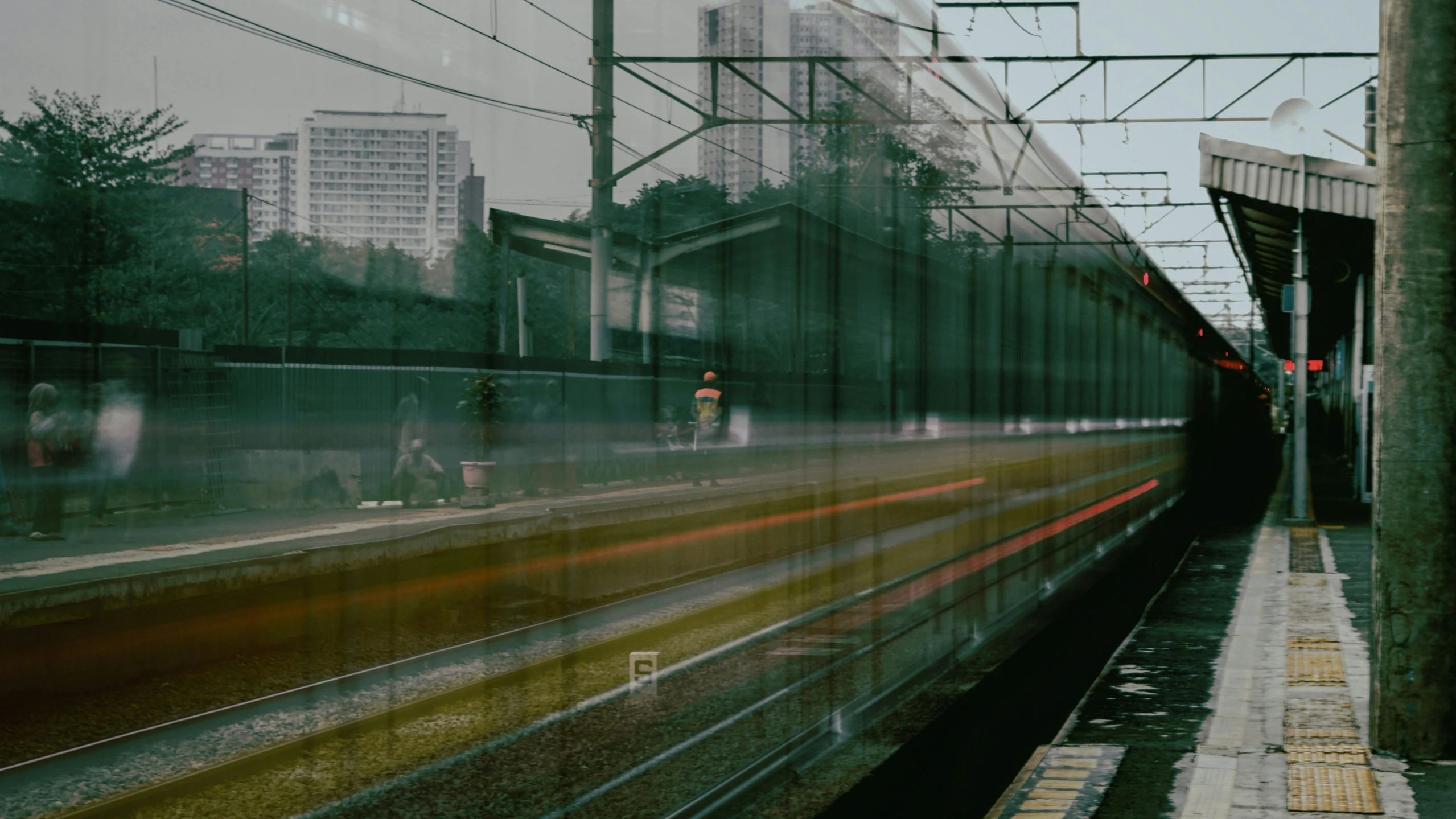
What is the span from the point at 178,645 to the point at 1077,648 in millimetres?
5583

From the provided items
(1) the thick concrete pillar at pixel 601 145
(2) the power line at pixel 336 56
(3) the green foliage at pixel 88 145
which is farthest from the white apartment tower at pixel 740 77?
(3) the green foliage at pixel 88 145

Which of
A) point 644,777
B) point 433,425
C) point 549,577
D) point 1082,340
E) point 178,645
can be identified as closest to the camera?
point 644,777

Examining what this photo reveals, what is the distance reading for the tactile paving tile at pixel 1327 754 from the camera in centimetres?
486

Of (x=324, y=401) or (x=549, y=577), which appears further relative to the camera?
(x=549, y=577)

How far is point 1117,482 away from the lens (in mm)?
16547

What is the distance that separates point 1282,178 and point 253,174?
14.6 meters

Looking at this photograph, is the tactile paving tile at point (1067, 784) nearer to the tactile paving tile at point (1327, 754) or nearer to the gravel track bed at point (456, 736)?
the tactile paving tile at point (1327, 754)

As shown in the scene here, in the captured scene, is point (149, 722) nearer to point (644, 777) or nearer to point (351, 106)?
point (644, 777)

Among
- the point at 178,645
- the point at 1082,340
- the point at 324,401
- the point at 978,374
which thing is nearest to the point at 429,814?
the point at 324,401

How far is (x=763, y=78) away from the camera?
21.5 feet

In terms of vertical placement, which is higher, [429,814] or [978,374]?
[978,374]

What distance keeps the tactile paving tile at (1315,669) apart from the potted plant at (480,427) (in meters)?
4.06

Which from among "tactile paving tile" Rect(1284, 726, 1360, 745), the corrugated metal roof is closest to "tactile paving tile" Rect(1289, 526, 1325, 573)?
the corrugated metal roof

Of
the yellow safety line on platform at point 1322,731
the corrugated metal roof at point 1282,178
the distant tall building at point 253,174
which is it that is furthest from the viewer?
the corrugated metal roof at point 1282,178
